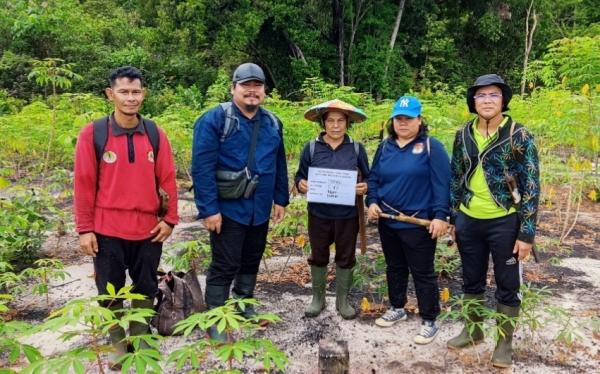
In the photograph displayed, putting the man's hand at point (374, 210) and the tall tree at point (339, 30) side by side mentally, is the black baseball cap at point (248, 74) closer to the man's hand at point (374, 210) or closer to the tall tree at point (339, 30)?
the man's hand at point (374, 210)

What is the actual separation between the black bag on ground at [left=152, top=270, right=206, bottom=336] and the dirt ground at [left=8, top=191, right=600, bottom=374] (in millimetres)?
135

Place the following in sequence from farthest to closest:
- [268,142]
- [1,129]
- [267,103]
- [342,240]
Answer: [267,103], [1,129], [342,240], [268,142]

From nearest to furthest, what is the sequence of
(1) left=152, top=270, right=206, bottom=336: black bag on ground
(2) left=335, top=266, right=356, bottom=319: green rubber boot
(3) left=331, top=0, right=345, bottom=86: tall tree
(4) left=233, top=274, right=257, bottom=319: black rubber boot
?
(1) left=152, top=270, right=206, bottom=336: black bag on ground
(4) left=233, top=274, right=257, bottom=319: black rubber boot
(2) left=335, top=266, right=356, bottom=319: green rubber boot
(3) left=331, top=0, right=345, bottom=86: tall tree

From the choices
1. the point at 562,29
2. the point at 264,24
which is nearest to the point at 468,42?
the point at 562,29

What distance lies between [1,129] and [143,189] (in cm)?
463

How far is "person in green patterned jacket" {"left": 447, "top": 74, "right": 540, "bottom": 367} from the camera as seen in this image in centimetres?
312

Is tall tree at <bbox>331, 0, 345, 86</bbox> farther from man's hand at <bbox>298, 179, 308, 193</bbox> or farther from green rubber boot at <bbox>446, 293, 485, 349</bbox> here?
green rubber boot at <bbox>446, 293, 485, 349</bbox>

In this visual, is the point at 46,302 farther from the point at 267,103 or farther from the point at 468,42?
the point at 468,42

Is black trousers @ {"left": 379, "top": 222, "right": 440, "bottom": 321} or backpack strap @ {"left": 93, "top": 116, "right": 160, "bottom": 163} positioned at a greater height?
backpack strap @ {"left": 93, "top": 116, "right": 160, "bottom": 163}

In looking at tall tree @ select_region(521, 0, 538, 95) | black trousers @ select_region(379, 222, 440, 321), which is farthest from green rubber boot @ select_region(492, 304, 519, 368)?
tall tree @ select_region(521, 0, 538, 95)

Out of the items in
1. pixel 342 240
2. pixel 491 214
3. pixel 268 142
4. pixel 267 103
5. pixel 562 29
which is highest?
pixel 562 29

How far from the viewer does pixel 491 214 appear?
10.7 feet

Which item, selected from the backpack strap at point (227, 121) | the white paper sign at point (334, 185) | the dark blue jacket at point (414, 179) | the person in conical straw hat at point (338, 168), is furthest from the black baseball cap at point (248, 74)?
the dark blue jacket at point (414, 179)

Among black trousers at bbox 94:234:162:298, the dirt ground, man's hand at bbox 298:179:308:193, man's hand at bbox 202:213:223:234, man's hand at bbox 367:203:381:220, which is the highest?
man's hand at bbox 298:179:308:193
